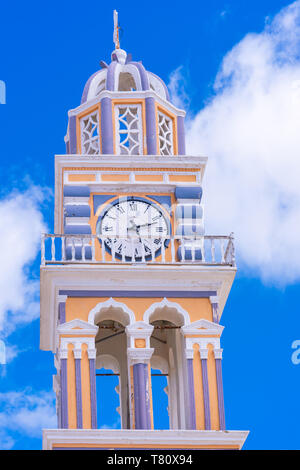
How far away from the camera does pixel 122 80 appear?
1779 inches

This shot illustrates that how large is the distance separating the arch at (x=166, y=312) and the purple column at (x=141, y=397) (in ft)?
3.91

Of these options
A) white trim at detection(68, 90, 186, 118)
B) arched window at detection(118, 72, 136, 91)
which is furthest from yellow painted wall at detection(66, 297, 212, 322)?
arched window at detection(118, 72, 136, 91)

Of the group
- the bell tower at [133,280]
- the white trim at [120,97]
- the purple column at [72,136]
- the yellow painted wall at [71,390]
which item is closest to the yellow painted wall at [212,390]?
the bell tower at [133,280]

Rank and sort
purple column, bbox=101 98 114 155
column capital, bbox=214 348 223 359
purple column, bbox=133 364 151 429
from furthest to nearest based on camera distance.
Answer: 1. purple column, bbox=101 98 114 155
2. column capital, bbox=214 348 223 359
3. purple column, bbox=133 364 151 429

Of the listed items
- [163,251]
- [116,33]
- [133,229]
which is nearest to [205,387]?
[163,251]

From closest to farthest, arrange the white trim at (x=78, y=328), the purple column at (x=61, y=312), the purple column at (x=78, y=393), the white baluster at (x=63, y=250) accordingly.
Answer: the purple column at (x=78, y=393)
the white trim at (x=78, y=328)
the purple column at (x=61, y=312)
the white baluster at (x=63, y=250)

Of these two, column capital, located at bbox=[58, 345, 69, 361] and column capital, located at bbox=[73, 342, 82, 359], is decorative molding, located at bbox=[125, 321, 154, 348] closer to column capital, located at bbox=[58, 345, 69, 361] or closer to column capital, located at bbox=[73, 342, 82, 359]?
column capital, located at bbox=[73, 342, 82, 359]

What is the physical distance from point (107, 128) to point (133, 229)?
9.60 ft

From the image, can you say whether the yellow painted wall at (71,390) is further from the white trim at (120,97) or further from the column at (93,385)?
the white trim at (120,97)

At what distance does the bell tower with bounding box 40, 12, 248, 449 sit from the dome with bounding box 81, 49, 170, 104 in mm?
46

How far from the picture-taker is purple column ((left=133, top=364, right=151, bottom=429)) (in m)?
38.8

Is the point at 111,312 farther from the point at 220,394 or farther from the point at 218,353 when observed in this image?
the point at 220,394

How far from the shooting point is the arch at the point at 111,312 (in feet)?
131

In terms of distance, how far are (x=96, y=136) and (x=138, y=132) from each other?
38.1 inches
